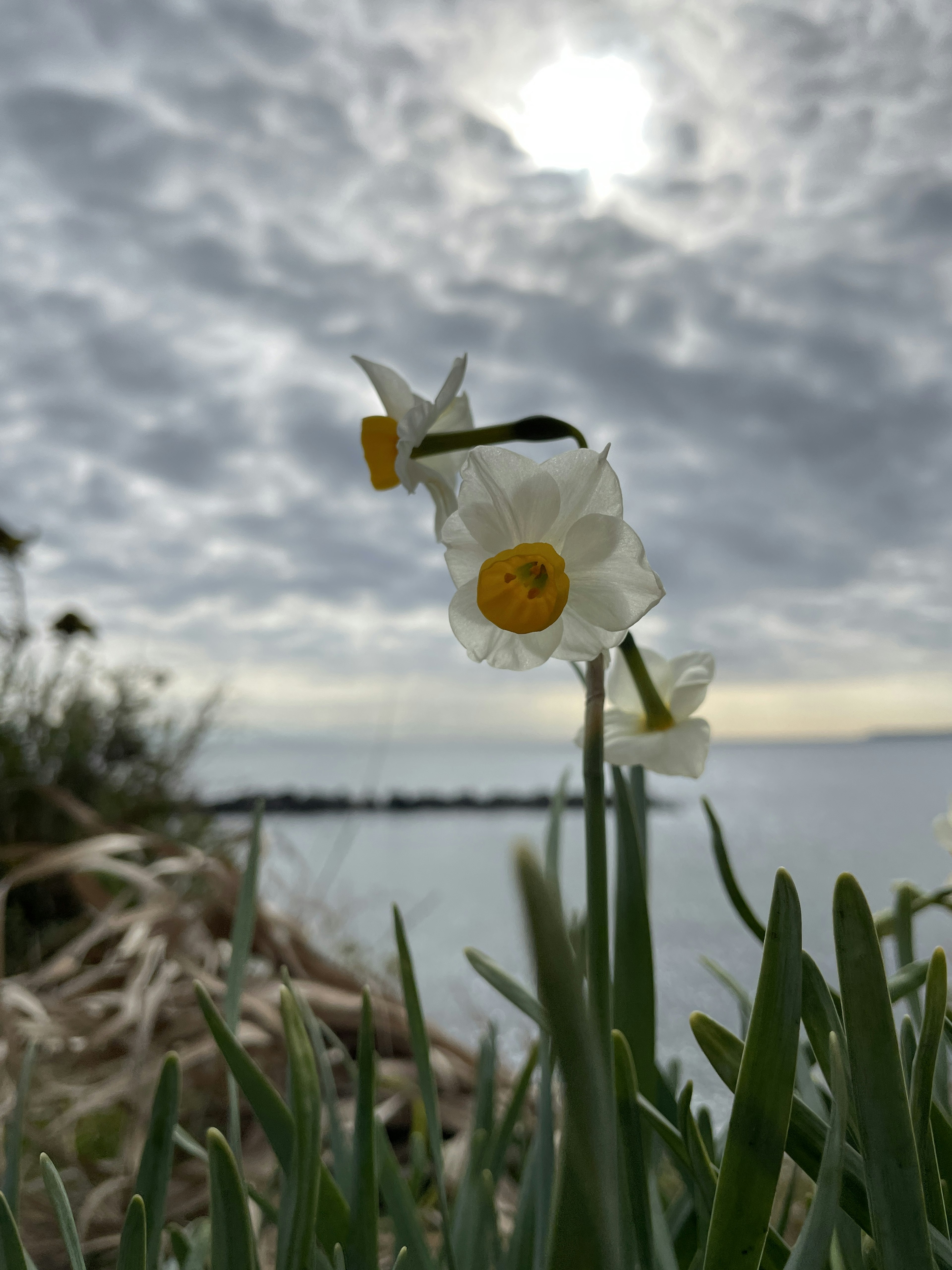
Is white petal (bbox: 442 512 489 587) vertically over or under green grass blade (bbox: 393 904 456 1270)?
over

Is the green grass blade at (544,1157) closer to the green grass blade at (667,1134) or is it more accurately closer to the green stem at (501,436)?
the green grass blade at (667,1134)

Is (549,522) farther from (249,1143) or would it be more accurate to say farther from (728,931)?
(728,931)

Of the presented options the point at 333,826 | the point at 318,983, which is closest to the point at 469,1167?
the point at 318,983

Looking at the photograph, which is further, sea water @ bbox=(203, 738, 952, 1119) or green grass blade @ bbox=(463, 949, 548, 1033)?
sea water @ bbox=(203, 738, 952, 1119)

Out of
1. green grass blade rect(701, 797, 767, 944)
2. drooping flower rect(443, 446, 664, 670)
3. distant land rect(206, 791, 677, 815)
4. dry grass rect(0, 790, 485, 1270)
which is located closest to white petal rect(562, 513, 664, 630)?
drooping flower rect(443, 446, 664, 670)

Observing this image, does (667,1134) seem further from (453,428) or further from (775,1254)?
(453,428)

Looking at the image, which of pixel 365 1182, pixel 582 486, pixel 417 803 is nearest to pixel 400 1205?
pixel 365 1182

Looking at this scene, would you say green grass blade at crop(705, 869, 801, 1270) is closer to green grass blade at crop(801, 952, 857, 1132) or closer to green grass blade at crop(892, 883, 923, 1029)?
green grass blade at crop(801, 952, 857, 1132)
